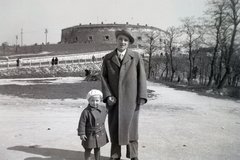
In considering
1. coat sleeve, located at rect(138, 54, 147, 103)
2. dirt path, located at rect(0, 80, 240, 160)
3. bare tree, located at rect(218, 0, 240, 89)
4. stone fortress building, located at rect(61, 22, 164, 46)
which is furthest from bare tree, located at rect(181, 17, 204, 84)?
stone fortress building, located at rect(61, 22, 164, 46)

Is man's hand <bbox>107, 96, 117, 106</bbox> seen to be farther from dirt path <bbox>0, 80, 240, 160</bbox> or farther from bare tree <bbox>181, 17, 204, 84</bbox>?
bare tree <bbox>181, 17, 204, 84</bbox>

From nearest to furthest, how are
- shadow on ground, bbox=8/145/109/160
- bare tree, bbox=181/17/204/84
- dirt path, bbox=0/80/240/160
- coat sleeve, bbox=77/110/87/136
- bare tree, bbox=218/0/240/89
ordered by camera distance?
coat sleeve, bbox=77/110/87/136, shadow on ground, bbox=8/145/109/160, dirt path, bbox=0/80/240/160, bare tree, bbox=218/0/240/89, bare tree, bbox=181/17/204/84

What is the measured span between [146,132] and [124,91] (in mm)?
1672

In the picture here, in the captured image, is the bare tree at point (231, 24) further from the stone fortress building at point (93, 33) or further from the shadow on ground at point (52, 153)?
the stone fortress building at point (93, 33)

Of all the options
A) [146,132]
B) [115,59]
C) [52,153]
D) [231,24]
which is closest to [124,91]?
[115,59]

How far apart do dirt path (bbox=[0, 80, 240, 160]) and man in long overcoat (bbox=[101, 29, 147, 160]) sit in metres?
0.42

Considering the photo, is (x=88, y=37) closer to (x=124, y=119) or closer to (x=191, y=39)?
(x=191, y=39)

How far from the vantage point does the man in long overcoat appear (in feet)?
10.7

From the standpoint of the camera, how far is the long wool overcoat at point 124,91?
327 cm

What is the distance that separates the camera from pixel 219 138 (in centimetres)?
445

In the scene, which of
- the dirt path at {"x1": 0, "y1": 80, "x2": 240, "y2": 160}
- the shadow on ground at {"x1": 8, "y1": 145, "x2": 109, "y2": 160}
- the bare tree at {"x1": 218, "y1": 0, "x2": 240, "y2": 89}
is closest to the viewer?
the shadow on ground at {"x1": 8, "y1": 145, "x2": 109, "y2": 160}

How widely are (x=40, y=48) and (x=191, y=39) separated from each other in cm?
2081

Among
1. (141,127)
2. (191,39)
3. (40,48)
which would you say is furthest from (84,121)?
(40,48)

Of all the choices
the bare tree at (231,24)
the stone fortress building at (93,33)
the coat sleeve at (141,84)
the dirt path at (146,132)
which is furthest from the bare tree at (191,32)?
the stone fortress building at (93,33)
